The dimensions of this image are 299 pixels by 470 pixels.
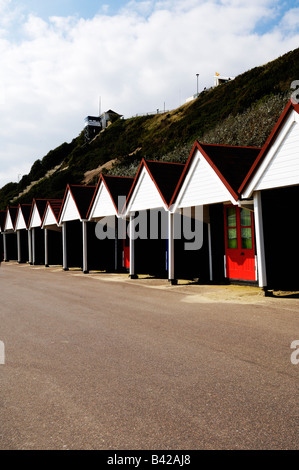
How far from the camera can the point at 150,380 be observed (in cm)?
514

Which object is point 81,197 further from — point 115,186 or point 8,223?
point 8,223

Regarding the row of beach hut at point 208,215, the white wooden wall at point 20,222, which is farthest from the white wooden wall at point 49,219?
the white wooden wall at point 20,222

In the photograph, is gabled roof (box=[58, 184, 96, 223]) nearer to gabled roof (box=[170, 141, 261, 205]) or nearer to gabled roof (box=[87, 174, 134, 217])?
gabled roof (box=[87, 174, 134, 217])

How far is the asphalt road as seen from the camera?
3707 millimetres

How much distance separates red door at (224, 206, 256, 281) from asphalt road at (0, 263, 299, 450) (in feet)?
16.1

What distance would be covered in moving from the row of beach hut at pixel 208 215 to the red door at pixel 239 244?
0.12 feet

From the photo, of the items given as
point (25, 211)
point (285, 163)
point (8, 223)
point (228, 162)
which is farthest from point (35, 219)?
point (285, 163)

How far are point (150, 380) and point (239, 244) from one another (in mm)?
10870

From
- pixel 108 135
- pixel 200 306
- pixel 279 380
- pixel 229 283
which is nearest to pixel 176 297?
pixel 200 306

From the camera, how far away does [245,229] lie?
15133 mm

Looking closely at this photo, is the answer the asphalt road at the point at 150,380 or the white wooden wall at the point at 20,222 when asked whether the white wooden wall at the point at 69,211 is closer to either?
the white wooden wall at the point at 20,222

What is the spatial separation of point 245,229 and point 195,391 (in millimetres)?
10967
